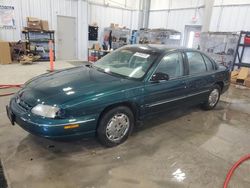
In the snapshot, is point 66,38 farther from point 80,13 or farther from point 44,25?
point 80,13

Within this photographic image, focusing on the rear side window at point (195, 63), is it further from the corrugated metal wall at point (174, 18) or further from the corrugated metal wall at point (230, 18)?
the corrugated metal wall at point (174, 18)

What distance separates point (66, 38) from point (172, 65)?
29.4ft

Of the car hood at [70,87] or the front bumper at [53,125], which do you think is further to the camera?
the car hood at [70,87]

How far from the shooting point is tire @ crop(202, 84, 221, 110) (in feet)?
14.2

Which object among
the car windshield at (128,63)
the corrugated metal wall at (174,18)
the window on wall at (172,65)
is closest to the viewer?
the car windshield at (128,63)

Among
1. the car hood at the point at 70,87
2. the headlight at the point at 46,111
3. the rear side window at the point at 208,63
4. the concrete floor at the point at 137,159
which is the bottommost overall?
the concrete floor at the point at 137,159

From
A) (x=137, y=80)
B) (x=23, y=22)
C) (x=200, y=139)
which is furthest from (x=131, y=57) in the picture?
(x=23, y=22)

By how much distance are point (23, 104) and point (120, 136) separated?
131 cm

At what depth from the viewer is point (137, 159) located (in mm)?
2613

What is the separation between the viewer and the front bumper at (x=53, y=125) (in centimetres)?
225

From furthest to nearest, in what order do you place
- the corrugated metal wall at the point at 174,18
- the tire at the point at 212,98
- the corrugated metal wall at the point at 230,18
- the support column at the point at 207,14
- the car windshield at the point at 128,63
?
the corrugated metal wall at the point at 174,18 < the support column at the point at 207,14 < the corrugated metal wall at the point at 230,18 < the tire at the point at 212,98 < the car windshield at the point at 128,63

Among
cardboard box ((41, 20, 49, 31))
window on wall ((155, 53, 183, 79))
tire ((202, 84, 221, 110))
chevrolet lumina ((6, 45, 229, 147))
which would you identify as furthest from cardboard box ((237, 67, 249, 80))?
cardboard box ((41, 20, 49, 31))

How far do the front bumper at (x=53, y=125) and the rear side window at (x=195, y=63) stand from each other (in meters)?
2.06

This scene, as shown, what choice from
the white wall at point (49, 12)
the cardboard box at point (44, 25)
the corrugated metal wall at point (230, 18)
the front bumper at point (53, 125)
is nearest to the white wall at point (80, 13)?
the white wall at point (49, 12)
